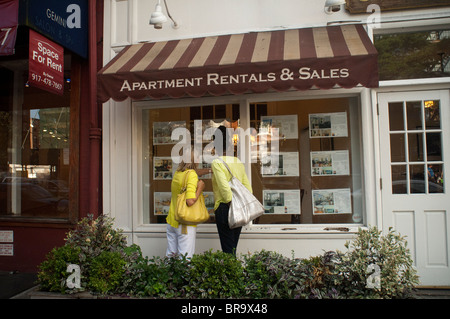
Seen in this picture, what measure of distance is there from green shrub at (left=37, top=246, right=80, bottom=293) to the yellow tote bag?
1.35 metres

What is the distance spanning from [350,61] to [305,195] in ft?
7.21

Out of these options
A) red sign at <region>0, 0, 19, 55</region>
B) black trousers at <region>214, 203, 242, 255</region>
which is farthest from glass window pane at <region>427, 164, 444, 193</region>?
red sign at <region>0, 0, 19, 55</region>

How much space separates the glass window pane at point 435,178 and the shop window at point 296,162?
940mm

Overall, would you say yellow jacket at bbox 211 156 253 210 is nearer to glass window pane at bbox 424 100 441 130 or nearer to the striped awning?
the striped awning

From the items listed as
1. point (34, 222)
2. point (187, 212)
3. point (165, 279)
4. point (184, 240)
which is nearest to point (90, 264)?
point (165, 279)

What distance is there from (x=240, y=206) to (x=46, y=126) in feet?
13.7

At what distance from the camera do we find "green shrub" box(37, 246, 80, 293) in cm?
379

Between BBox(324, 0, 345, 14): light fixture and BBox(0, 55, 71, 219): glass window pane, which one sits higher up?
BBox(324, 0, 345, 14): light fixture

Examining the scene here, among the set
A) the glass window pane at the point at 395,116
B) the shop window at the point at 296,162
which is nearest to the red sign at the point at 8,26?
the shop window at the point at 296,162

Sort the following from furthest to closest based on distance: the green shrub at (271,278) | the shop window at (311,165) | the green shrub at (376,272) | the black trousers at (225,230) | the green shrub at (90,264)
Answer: the shop window at (311,165), the black trousers at (225,230), the green shrub at (90,264), the green shrub at (271,278), the green shrub at (376,272)

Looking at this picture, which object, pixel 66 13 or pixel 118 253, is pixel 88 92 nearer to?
pixel 66 13

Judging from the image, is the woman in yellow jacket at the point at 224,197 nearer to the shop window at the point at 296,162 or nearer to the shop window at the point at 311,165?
the shop window at the point at 296,162

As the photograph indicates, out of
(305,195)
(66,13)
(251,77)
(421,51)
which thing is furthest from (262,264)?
(66,13)

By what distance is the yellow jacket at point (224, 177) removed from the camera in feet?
13.1
